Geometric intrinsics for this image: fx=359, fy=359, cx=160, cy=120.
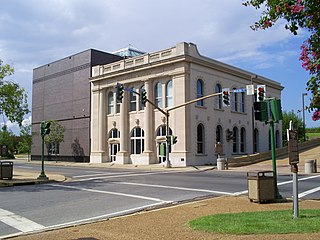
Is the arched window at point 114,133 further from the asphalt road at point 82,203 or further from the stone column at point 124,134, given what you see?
the asphalt road at point 82,203

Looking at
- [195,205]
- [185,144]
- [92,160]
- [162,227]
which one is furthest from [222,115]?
[162,227]

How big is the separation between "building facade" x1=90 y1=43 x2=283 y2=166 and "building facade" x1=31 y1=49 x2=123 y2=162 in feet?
7.16

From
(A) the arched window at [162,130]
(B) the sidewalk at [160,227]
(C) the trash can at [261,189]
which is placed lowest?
(B) the sidewalk at [160,227]

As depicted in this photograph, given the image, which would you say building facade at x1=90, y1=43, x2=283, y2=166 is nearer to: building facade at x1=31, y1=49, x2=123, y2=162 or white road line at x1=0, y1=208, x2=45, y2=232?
building facade at x1=31, y1=49, x2=123, y2=162

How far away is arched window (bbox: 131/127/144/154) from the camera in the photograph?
41.3 metres

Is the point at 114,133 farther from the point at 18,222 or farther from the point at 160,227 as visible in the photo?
the point at 160,227

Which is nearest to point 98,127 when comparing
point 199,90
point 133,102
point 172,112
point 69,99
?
point 133,102

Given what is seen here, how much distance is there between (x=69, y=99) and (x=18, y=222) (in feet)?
146

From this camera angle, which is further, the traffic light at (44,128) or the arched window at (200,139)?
the arched window at (200,139)

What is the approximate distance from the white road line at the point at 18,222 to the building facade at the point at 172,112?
25.7 metres

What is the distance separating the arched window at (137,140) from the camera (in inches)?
1628

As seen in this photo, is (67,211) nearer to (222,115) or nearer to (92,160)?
(222,115)

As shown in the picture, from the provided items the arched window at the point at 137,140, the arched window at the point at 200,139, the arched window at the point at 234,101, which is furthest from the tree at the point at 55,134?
the arched window at the point at 234,101

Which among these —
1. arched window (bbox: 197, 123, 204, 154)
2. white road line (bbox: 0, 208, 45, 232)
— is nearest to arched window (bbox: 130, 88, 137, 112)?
arched window (bbox: 197, 123, 204, 154)
